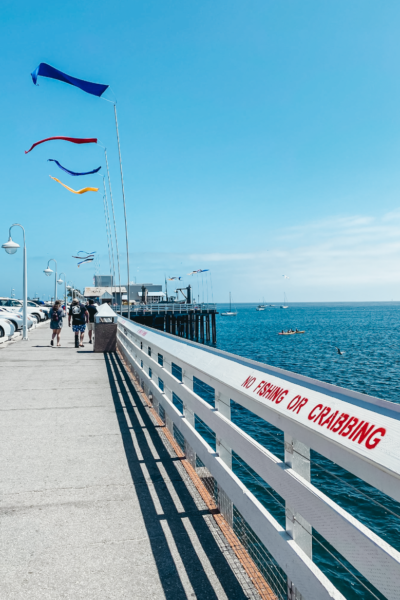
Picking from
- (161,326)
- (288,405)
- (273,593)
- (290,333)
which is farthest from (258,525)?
(290,333)

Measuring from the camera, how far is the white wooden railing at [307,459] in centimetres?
185

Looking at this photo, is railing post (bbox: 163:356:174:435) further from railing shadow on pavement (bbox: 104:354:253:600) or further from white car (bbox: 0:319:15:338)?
white car (bbox: 0:319:15:338)

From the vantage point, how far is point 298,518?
2.56 meters

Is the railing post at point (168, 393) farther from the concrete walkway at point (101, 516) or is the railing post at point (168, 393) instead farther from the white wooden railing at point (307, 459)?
the white wooden railing at point (307, 459)

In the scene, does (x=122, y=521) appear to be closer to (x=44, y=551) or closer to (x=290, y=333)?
(x=44, y=551)

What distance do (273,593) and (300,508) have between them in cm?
85

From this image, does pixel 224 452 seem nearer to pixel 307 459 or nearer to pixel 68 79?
pixel 307 459

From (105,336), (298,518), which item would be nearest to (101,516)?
(298,518)

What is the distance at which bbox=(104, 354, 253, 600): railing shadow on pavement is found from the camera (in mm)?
2992

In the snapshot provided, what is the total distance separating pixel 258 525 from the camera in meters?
3.00

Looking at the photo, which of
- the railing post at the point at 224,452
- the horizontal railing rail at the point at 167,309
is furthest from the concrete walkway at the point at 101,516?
the horizontal railing rail at the point at 167,309

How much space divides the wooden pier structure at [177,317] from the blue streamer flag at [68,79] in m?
40.8

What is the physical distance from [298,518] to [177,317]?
6524cm

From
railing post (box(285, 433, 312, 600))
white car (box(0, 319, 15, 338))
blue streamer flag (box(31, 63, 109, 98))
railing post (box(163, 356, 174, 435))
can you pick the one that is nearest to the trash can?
white car (box(0, 319, 15, 338))
